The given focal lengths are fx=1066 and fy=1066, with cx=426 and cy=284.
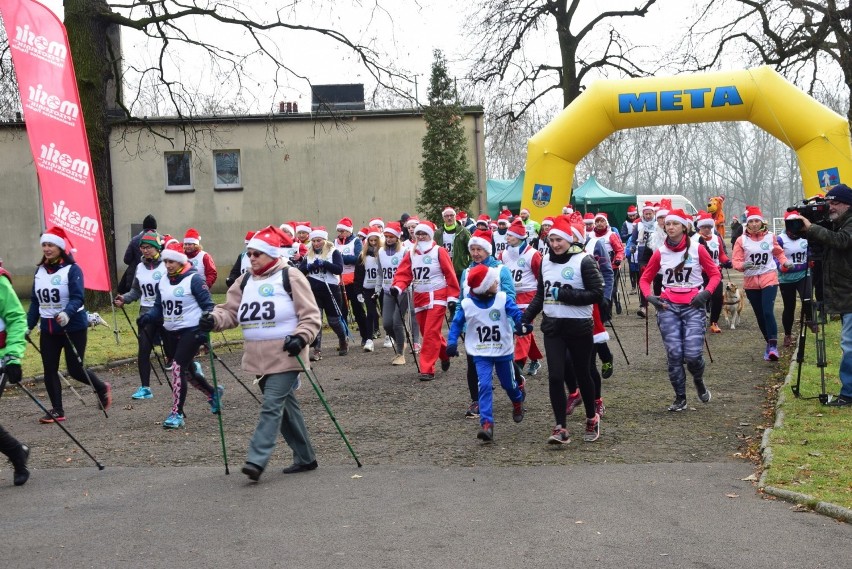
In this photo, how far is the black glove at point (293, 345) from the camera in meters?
7.61

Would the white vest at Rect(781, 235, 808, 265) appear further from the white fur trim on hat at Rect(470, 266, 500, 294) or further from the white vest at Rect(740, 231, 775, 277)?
the white fur trim on hat at Rect(470, 266, 500, 294)

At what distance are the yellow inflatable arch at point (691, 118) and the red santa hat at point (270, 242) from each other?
570 inches

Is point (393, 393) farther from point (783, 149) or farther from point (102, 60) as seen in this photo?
point (783, 149)

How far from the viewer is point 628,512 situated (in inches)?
261

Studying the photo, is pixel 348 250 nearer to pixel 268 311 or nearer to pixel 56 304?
pixel 56 304

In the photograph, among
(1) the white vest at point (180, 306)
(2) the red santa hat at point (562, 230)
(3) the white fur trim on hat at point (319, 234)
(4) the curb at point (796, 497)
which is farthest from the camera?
(3) the white fur trim on hat at point (319, 234)

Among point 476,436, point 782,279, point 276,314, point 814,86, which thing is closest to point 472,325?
point 476,436

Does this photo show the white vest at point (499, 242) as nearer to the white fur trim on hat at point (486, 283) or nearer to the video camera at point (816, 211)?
the video camera at point (816, 211)

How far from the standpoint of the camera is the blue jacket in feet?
35.9

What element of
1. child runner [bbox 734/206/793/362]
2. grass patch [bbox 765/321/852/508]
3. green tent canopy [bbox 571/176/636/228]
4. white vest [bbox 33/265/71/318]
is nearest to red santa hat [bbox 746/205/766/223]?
child runner [bbox 734/206/793/362]

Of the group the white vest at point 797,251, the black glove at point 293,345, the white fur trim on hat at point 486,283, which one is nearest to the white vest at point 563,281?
the white fur trim on hat at point 486,283

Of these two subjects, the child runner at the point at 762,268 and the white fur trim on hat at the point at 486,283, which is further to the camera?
the child runner at the point at 762,268

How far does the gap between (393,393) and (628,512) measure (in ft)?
19.4

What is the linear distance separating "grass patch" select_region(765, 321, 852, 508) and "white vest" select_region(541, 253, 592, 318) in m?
1.87
